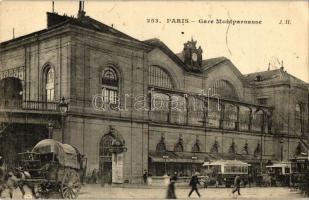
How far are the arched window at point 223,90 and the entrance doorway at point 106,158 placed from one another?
18.1ft

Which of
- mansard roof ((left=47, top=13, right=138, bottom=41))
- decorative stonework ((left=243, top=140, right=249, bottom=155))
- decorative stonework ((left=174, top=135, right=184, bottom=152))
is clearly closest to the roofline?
mansard roof ((left=47, top=13, right=138, bottom=41))

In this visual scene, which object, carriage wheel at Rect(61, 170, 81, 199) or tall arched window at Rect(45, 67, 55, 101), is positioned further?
tall arched window at Rect(45, 67, 55, 101)

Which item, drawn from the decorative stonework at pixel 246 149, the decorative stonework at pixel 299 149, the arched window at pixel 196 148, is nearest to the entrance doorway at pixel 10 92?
the arched window at pixel 196 148

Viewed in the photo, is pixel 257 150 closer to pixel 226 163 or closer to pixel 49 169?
pixel 226 163

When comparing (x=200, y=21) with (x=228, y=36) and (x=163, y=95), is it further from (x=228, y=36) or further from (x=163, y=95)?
(x=163, y=95)

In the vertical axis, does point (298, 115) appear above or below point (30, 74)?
below

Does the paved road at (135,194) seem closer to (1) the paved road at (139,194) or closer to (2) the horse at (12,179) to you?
(1) the paved road at (139,194)

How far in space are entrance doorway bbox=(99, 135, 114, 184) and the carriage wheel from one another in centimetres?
504

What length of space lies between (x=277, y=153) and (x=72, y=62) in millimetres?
10962

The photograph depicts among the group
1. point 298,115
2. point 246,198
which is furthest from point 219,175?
point 246,198

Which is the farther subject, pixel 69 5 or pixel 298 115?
pixel 298 115

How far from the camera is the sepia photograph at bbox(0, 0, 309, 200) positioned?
18.0 metres

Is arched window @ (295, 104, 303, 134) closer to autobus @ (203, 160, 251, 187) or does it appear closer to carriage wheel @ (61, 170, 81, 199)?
autobus @ (203, 160, 251, 187)

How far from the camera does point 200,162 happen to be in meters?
27.6
